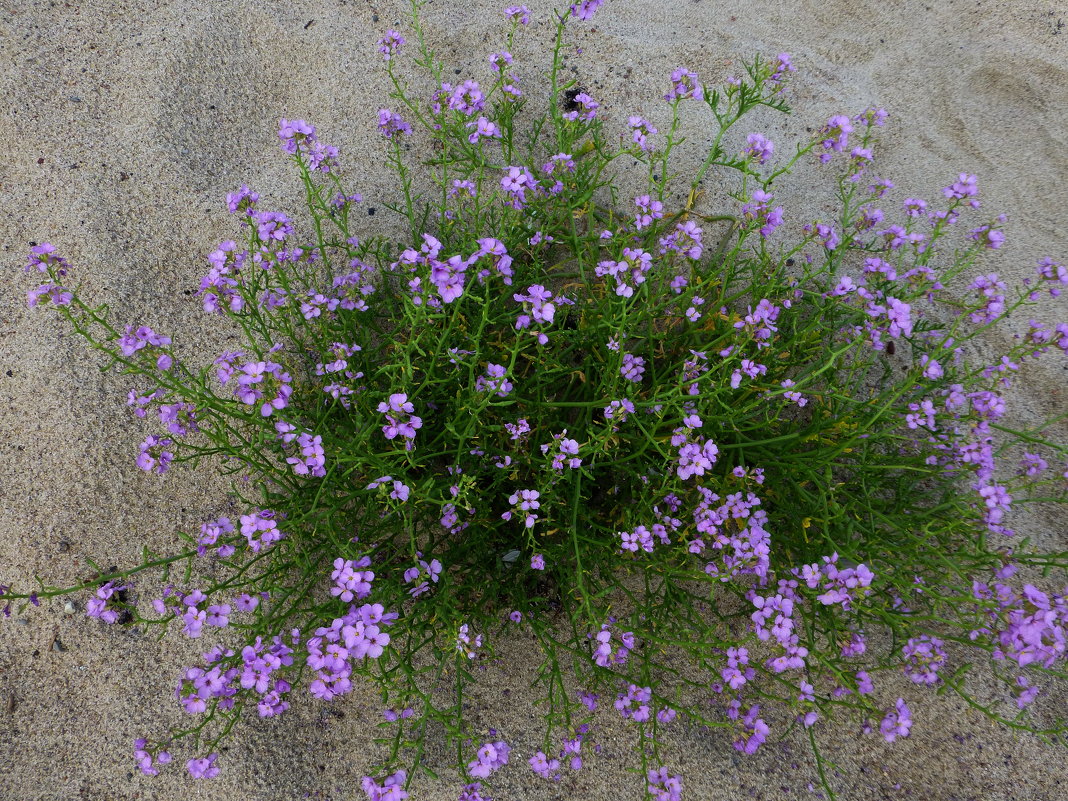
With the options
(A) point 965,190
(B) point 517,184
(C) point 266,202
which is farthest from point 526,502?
(C) point 266,202

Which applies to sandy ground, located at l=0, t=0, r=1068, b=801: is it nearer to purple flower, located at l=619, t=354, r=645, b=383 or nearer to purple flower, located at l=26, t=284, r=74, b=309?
purple flower, located at l=26, t=284, r=74, b=309

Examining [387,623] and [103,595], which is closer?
[103,595]

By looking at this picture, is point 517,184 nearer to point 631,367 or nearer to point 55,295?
point 631,367

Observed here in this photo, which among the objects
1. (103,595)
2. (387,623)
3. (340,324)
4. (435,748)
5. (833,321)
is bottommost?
(435,748)

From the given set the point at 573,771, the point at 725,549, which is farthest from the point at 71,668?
the point at 725,549

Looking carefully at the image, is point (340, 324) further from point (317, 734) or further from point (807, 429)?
point (807, 429)

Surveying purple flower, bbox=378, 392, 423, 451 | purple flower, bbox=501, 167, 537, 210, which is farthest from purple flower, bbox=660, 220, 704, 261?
purple flower, bbox=378, 392, 423, 451

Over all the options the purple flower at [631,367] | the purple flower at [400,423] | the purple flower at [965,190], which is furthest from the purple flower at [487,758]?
the purple flower at [965,190]

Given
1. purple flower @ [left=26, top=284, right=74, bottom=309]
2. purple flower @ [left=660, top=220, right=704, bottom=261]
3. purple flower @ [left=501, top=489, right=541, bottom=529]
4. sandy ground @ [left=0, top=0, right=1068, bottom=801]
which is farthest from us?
sandy ground @ [left=0, top=0, right=1068, bottom=801]

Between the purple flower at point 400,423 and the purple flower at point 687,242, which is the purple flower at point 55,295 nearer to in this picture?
the purple flower at point 400,423
